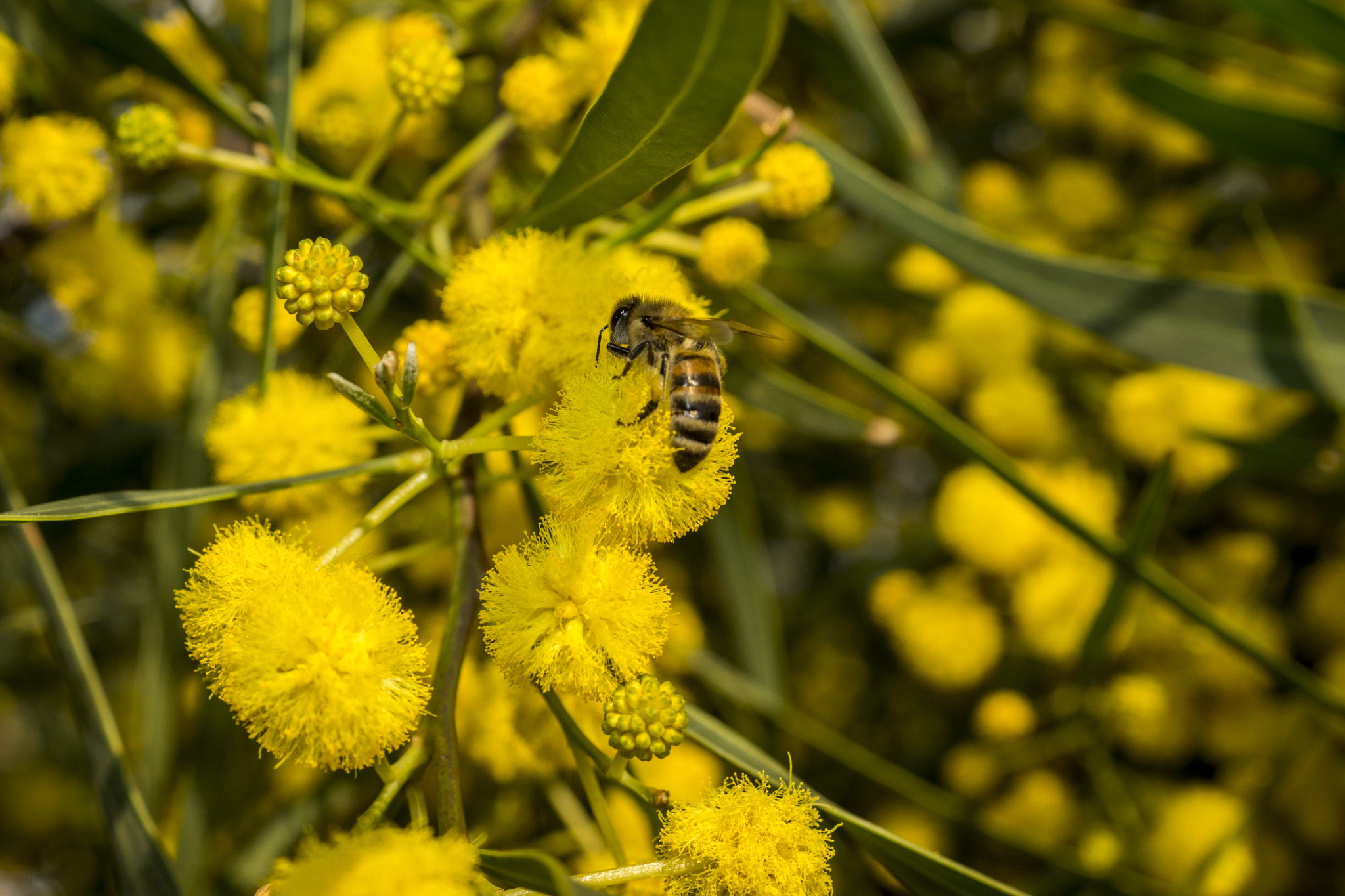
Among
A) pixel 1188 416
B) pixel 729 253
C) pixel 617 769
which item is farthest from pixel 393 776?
pixel 1188 416

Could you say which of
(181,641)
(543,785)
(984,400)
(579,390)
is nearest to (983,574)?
(984,400)

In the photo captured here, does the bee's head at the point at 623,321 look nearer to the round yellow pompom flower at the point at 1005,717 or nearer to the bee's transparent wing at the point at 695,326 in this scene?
the bee's transparent wing at the point at 695,326

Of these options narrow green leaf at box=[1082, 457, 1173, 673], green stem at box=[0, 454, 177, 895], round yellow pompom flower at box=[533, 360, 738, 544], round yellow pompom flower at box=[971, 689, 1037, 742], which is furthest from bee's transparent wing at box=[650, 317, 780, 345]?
round yellow pompom flower at box=[971, 689, 1037, 742]

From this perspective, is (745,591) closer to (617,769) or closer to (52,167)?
(617,769)

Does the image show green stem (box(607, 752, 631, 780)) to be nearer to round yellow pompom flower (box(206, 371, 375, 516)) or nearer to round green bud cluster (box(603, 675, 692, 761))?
round green bud cluster (box(603, 675, 692, 761))

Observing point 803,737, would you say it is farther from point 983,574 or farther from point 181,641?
point 181,641

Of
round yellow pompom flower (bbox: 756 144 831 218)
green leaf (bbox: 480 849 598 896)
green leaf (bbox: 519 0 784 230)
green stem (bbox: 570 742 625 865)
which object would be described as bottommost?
green leaf (bbox: 480 849 598 896)
